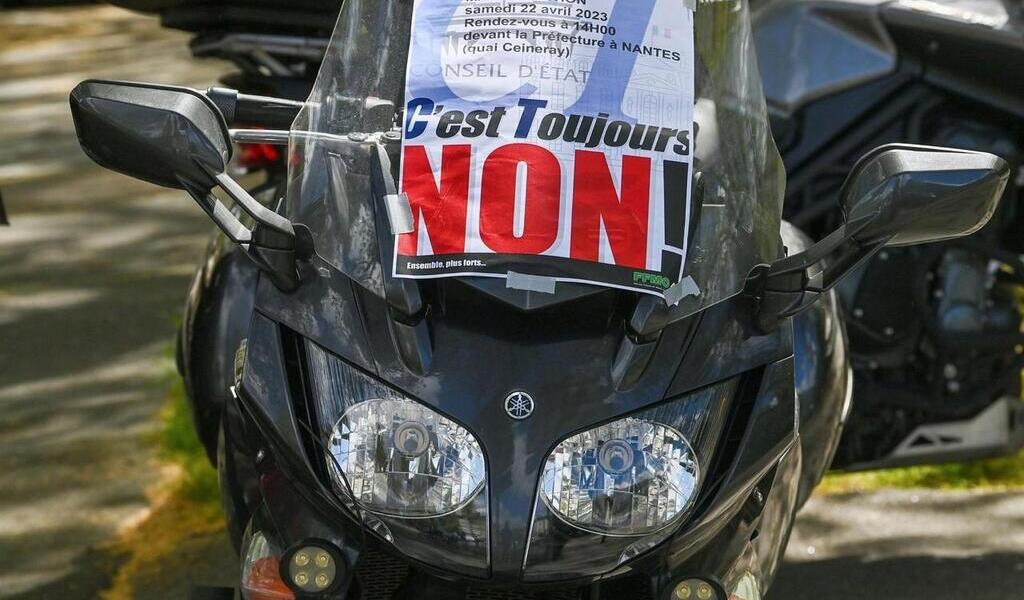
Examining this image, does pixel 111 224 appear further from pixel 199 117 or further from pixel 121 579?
pixel 199 117

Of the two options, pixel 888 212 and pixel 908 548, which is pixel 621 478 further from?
pixel 908 548

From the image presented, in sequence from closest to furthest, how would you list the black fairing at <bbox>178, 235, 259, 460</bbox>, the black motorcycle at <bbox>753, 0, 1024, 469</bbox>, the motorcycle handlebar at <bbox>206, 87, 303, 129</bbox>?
1. the motorcycle handlebar at <bbox>206, 87, 303, 129</bbox>
2. the black fairing at <bbox>178, 235, 259, 460</bbox>
3. the black motorcycle at <bbox>753, 0, 1024, 469</bbox>

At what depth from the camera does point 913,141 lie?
4016 millimetres

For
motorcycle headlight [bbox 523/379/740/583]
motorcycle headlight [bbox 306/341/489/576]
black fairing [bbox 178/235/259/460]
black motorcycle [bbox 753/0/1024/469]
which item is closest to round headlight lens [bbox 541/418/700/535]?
motorcycle headlight [bbox 523/379/740/583]

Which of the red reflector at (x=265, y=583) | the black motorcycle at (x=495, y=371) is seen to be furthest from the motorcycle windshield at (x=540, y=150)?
the red reflector at (x=265, y=583)

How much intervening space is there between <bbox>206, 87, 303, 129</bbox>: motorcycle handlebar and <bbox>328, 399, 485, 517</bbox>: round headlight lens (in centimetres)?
81

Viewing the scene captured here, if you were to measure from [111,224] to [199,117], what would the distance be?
492 centimetres

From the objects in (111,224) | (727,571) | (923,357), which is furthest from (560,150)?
(111,224)

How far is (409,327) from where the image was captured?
2.12m

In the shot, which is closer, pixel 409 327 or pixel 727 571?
pixel 409 327

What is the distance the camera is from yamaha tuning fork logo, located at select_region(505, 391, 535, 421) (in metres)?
2.05

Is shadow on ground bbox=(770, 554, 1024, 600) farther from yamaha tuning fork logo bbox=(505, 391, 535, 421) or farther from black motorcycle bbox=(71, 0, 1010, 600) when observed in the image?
yamaha tuning fork logo bbox=(505, 391, 535, 421)

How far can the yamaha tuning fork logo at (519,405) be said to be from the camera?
80.8 inches

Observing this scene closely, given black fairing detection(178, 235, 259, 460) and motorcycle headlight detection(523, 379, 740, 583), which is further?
black fairing detection(178, 235, 259, 460)
